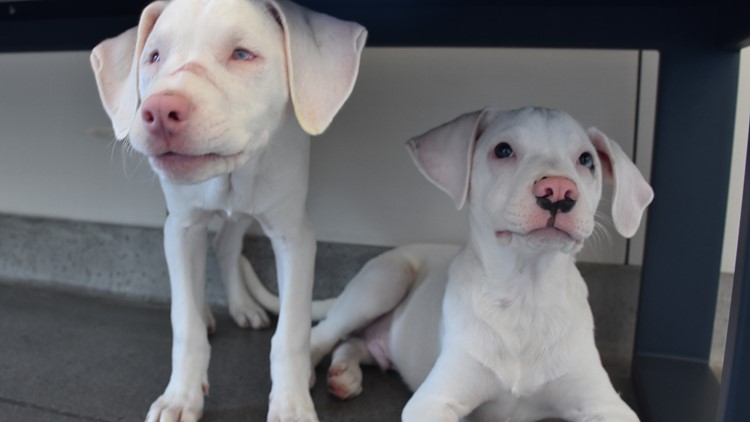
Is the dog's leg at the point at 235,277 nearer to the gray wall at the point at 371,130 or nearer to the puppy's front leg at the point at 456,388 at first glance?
the gray wall at the point at 371,130

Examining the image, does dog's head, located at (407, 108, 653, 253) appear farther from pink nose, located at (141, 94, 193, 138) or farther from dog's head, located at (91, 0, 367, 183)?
pink nose, located at (141, 94, 193, 138)

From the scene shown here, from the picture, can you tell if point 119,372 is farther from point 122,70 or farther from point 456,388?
point 456,388

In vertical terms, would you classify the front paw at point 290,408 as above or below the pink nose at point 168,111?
below

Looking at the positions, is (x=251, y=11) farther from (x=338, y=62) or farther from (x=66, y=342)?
(x=66, y=342)

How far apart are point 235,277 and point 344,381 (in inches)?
24.2

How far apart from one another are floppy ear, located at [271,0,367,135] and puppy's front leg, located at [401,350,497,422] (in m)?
0.50

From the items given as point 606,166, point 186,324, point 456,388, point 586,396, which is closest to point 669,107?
point 606,166

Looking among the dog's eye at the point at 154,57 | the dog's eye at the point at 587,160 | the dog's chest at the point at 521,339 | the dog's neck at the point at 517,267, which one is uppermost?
the dog's eye at the point at 154,57

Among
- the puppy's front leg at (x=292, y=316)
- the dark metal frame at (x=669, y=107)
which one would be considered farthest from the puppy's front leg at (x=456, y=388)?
the dark metal frame at (x=669, y=107)

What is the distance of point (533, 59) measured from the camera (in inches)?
78.5

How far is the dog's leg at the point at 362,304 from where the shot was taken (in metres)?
1.70

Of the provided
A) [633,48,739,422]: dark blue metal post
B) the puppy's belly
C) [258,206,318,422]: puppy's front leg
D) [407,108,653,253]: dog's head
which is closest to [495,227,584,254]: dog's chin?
[407,108,653,253]: dog's head

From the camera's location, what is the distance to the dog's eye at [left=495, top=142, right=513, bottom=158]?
4.14 ft

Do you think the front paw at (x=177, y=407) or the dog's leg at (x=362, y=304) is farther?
the dog's leg at (x=362, y=304)
